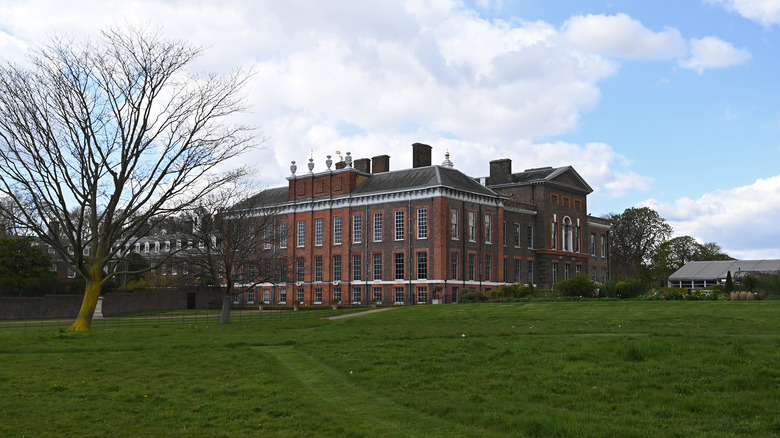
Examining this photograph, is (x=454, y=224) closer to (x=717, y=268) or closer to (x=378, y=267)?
(x=378, y=267)

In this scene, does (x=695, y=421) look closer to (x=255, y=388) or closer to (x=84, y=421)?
(x=255, y=388)

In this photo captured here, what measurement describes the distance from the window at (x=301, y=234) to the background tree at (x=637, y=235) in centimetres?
4877

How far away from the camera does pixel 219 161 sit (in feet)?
104

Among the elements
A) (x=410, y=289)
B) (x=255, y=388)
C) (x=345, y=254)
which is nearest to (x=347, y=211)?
(x=345, y=254)

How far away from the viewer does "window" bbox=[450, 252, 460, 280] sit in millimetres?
57812

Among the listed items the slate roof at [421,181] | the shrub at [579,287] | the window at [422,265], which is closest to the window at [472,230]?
the slate roof at [421,181]

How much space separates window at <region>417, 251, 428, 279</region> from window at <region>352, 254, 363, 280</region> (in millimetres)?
6179

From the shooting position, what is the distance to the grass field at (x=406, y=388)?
33.4 ft

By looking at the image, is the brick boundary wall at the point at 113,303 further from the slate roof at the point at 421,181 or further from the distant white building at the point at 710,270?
the distant white building at the point at 710,270

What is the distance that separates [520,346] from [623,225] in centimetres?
8651

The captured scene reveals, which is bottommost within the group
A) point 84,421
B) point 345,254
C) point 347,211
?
point 84,421

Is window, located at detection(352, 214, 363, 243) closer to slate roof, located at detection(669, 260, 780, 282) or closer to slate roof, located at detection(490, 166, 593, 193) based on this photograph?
slate roof, located at detection(490, 166, 593, 193)

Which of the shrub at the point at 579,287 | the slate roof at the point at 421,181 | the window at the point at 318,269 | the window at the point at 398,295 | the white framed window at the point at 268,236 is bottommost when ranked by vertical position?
the window at the point at 398,295

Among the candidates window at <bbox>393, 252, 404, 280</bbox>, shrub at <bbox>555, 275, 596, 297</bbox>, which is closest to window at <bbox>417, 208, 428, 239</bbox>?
window at <bbox>393, 252, 404, 280</bbox>
